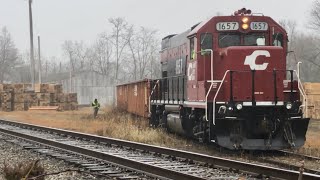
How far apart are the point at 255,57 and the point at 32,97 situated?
3344 centimetres

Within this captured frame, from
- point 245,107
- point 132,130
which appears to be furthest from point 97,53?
point 245,107

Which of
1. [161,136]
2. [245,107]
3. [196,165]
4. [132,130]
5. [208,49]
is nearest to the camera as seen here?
[196,165]

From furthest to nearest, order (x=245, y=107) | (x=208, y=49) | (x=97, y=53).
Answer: (x=97, y=53)
(x=208, y=49)
(x=245, y=107)

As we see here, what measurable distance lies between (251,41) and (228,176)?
5.12m

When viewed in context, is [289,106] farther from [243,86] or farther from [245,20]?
[245,20]

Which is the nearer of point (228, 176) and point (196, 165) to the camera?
point (228, 176)

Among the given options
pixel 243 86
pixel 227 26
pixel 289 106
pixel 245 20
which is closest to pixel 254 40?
pixel 245 20

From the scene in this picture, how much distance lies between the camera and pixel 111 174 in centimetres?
819

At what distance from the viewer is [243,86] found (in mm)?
11469

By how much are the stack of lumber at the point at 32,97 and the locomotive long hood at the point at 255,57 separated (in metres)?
31.1

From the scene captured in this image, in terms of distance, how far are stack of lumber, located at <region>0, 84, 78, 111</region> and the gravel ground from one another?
27423 mm

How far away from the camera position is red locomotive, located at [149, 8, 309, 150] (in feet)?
36.2

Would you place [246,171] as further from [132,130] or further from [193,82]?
[132,130]

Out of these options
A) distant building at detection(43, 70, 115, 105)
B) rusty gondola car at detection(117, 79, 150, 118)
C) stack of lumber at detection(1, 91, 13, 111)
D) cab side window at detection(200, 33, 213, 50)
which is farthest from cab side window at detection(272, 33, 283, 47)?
distant building at detection(43, 70, 115, 105)
